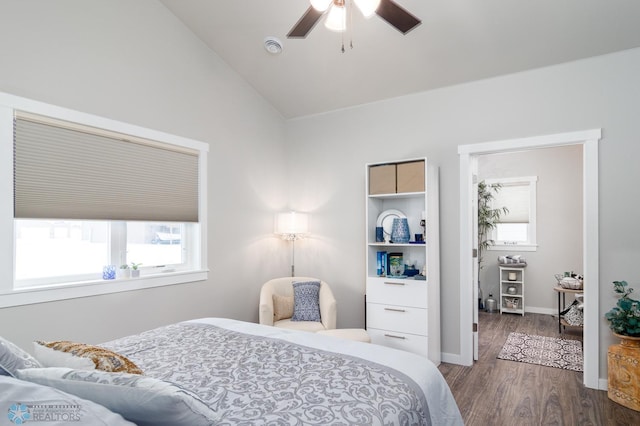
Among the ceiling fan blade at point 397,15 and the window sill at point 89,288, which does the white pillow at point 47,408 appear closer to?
the window sill at point 89,288

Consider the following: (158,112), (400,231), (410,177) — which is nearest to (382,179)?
(410,177)

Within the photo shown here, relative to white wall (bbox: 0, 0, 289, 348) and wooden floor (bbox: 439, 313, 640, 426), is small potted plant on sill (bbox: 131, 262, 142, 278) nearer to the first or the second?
white wall (bbox: 0, 0, 289, 348)

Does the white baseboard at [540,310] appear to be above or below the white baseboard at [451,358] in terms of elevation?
below

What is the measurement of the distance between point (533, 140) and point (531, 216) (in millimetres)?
2993

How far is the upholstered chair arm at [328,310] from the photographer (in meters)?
3.57

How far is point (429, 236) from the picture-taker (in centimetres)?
344

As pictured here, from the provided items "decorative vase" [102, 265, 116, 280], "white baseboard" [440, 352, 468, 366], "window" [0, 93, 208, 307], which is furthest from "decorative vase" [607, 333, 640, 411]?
"decorative vase" [102, 265, 116, 280]

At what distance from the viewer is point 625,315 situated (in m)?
2.76

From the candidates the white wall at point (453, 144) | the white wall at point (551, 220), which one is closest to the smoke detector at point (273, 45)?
the white wall at point (453, 144)

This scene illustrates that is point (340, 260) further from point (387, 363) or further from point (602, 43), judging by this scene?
point (602, 43)

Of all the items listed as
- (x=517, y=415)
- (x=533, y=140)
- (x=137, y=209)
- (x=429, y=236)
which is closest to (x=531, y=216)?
(x=533, y=140)

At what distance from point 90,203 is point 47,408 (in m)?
2.38

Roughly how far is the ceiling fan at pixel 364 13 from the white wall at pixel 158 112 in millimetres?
1637

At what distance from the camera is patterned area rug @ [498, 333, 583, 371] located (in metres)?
3.62
